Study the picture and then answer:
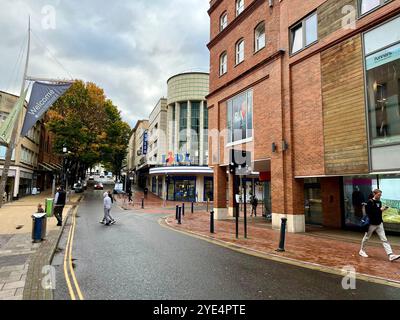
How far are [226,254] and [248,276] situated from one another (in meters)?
2.25

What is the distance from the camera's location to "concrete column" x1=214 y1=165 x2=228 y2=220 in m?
19.0

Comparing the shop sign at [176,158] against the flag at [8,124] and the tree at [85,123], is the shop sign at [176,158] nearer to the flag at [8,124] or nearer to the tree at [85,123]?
the tree at [85,123]

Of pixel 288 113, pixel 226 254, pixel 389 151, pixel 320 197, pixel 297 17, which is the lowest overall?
pixel 226 254

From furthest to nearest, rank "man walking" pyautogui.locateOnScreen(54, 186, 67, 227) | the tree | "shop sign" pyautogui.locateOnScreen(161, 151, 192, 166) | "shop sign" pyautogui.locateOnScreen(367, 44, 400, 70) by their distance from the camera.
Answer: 1. "shop sign" pyautogui.locateOnScreen(161, 151, 192, 166)
2. the tree
3. "man walking" pyautogui.locateOnScreen(54, 186, 67, 227)
4. "shop sign" pyautogui.locateOnScreen(367, 44, 400, 70)

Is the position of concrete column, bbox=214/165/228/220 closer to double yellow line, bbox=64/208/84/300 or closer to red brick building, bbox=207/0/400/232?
red brick building, bbox=207/0/400/232

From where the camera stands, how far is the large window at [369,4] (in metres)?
10.2

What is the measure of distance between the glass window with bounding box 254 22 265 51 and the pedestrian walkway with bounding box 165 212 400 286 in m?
10.7

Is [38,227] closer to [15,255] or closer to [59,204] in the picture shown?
[15,255]

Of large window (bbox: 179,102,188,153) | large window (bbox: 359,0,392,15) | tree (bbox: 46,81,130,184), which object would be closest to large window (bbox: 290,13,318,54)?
large window (bbox: 359,0,392,15)

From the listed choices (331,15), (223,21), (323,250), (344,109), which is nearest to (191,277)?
(323,250)
